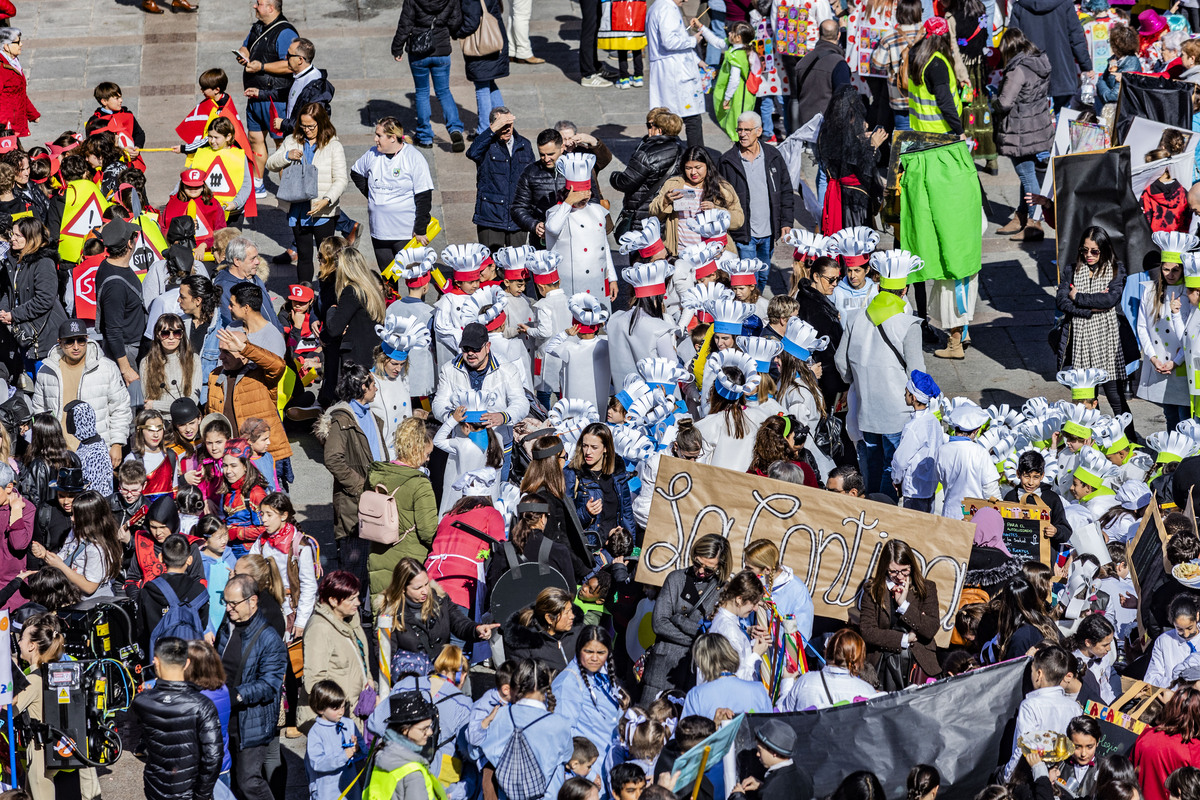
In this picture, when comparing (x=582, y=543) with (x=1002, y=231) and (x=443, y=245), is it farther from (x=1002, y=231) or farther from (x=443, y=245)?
(x=1002, y=231)

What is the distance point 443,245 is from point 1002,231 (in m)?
5.53

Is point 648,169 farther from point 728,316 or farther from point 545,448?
point 545,448

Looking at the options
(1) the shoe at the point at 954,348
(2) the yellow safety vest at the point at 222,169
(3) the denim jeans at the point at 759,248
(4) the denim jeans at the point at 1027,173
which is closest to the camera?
(3) the denim jeans at the point at 759,248

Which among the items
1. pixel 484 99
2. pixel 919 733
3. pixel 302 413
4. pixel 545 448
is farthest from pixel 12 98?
pixel 919 733

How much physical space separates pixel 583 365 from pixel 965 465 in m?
2.71

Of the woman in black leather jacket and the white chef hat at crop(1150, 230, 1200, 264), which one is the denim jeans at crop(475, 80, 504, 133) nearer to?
the woman in black leather jacket

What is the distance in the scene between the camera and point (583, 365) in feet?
36.5

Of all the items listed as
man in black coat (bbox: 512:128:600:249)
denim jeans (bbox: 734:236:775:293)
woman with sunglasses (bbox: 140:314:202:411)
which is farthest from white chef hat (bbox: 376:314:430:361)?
denim jeans (bbox: 734:236:775:293)

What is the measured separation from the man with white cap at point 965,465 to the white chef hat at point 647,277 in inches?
88.0

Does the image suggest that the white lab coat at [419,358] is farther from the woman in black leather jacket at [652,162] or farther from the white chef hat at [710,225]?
the woman in black leather jacket at [652,162]

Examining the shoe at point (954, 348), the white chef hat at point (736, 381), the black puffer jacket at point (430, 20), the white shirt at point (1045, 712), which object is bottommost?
the shoe at point (954, 348)

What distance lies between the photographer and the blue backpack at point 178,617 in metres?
8.67

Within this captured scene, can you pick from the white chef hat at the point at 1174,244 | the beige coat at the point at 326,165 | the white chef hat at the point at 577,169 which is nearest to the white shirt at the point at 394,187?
the beige coat at the point at 326,165

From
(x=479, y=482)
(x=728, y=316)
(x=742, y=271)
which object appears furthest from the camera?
(x=742, y=271)
